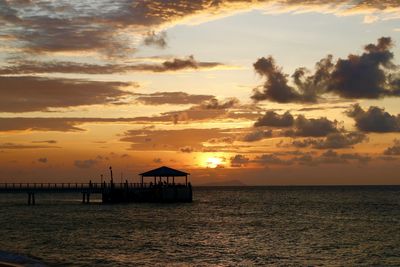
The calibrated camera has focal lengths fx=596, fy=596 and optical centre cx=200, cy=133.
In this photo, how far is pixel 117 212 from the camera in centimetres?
8512

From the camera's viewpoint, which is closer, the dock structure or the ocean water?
the ocean water

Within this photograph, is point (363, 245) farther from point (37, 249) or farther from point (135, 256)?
point (37, 249)

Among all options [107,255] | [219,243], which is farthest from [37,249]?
[219,243]

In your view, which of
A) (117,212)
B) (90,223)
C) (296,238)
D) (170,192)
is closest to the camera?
(296,238)

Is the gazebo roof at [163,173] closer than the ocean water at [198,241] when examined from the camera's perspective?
No

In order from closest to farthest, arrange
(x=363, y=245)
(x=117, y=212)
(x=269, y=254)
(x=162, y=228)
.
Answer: (x=269, y=254) → (x=363, y=245) → (x=162, y=228) → (x=117, y=212)

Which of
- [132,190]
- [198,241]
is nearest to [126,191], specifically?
[132,190]

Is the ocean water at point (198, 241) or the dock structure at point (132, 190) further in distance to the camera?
the dock structure at point (132, 190)

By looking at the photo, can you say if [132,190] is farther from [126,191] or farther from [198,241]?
[198,241]

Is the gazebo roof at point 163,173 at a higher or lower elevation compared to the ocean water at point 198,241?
higher

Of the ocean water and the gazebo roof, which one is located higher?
the gazebo roof

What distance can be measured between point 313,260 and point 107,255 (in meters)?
14.2

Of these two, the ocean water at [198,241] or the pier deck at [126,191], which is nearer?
the ocean water at [198,241]

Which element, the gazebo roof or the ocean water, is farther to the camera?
the gazebo roof
